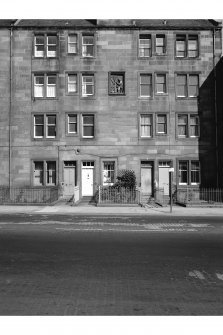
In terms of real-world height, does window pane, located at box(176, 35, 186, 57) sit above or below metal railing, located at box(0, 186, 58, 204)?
above

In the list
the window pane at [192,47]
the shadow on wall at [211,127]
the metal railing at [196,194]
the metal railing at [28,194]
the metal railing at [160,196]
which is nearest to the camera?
the metal railing at [28,194]

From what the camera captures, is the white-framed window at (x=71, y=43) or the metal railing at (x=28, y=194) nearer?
the metal railing at (x=28, y=194)

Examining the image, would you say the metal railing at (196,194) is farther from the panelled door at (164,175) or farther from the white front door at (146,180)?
the white front door at (146,180)

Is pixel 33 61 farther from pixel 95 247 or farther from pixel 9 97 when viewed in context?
pixel 95 247

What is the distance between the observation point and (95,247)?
36.8 feet

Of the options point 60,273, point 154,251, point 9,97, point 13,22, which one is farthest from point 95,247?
point 13,22

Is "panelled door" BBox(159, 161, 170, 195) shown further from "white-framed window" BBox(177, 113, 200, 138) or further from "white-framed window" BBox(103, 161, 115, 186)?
"white-framed window" BBox(103, 161, 115, 186)

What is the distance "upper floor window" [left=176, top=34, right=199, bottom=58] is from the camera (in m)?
34.1

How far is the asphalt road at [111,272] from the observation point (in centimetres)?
625

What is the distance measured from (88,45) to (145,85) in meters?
6.01

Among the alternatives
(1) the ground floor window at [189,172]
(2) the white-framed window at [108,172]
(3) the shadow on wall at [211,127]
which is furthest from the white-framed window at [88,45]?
(1) the ground floor window at [189,172]

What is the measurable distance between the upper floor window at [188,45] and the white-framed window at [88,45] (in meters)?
7.44

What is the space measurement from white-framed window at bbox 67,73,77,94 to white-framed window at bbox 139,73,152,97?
5592 millimetres

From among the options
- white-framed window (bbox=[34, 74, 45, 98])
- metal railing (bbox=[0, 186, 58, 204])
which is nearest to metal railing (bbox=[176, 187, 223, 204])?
metal railing (bbox=[0, 186, 58, 204])
